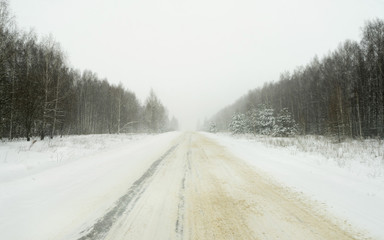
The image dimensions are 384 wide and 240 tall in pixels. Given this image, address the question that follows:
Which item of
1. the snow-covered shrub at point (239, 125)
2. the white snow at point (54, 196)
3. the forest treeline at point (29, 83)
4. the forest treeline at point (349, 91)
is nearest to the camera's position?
the white snow at point (54, 196)

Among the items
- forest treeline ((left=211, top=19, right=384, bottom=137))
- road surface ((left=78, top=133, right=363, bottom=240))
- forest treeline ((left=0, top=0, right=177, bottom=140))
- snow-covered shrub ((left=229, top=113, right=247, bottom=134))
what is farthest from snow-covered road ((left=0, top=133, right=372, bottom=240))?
snow-covered shrub ((left=229, top=113, right=247, bottom=134))

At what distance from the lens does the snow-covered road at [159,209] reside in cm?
238

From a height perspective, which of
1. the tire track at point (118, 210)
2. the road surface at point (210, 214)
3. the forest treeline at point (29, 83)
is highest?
the forest treeline at point (29, 83)

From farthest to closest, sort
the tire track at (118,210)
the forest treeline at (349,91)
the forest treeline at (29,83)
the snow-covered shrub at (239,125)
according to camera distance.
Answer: the snow-covered shrub at (239,125) → the forest treeline at (349,91) → the forest treeline at (29,83) → the tire track at (118,210)

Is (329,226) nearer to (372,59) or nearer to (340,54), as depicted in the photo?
(372,59)

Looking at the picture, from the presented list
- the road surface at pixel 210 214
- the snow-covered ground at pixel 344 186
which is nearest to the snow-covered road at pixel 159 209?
the road surface at pixel 210 214

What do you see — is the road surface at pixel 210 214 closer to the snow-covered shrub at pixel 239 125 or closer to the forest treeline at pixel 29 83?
the forest treeline at pixel 29 83

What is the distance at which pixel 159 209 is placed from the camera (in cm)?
301

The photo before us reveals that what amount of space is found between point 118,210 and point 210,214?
1.56m

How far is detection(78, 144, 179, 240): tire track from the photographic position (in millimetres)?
2328

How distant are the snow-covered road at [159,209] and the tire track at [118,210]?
0.04ft

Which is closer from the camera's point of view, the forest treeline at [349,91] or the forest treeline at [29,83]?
the forest treeline at [29,83]

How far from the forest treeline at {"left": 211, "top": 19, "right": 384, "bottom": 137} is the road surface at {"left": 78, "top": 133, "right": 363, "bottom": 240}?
18977mm

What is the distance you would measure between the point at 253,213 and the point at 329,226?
106 centimetres
